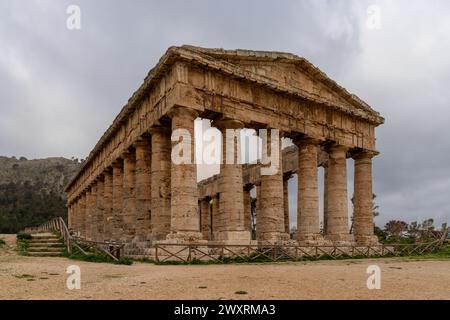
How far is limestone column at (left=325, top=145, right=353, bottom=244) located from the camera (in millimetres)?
29172

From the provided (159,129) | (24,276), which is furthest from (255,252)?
(24,276)

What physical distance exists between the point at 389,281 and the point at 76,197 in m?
48.8

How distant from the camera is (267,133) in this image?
85.1ft

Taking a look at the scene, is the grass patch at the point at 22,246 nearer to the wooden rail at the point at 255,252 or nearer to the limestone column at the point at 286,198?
the wooden rail at the point at 255,252

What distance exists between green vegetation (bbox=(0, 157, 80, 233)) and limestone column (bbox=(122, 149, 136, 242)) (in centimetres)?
6535

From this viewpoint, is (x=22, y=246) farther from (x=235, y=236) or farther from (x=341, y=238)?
(x=341, y=238)

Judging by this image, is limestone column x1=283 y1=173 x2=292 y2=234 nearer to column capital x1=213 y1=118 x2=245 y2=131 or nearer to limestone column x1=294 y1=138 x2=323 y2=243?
limestone column x1=294 y1=138 x2=323 y2=243

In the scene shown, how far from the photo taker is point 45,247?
25297mm

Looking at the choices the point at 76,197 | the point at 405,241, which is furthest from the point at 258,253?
the point at 76,197

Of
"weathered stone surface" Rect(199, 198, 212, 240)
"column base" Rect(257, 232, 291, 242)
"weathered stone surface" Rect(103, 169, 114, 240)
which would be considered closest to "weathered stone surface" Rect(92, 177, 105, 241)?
"weathered stone surface" Rect(103, 169, 114, 240)

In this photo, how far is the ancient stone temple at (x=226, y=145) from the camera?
Answer: 2167 cm

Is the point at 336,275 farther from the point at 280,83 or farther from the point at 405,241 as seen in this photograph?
A: the point at 405,241
